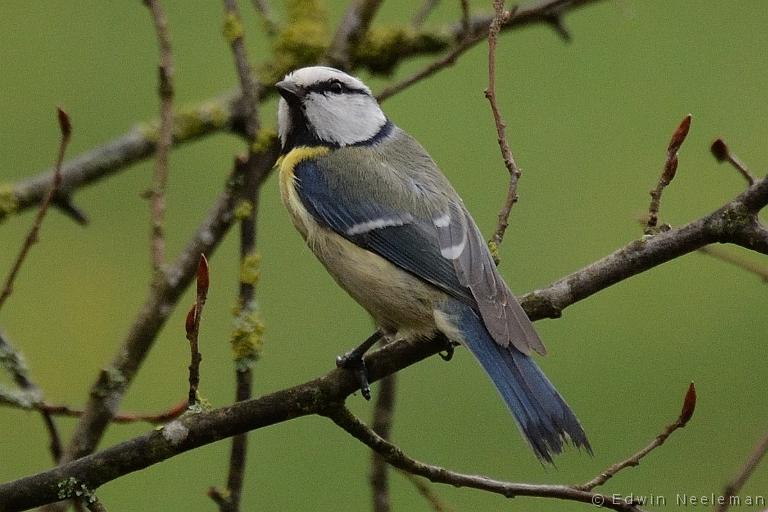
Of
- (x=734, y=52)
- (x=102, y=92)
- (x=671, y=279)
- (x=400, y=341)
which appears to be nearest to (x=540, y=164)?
(x=671, y=279)

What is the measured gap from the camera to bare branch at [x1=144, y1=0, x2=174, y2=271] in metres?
1.92

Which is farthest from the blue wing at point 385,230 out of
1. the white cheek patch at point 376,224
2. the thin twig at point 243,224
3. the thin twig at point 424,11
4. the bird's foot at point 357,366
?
the thin twig at point 424,11

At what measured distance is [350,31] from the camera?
2.32 meters

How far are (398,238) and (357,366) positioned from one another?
0.38 meters

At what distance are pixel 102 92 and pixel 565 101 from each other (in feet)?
4.90

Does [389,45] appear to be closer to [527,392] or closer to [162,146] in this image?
[162,146]

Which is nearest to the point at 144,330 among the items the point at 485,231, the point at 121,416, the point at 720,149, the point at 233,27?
the point at 121,416

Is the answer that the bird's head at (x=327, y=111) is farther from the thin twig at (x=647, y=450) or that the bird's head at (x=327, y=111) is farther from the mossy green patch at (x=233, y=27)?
the thin twig at (x=647, y=450)

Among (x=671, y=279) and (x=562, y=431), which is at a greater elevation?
(x=671, y=279)

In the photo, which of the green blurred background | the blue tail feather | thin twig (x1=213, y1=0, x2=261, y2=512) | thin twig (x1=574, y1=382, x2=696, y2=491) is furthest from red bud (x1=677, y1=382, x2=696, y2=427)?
the green blurred background

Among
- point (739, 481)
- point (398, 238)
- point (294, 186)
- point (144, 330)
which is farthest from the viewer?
point (294, 186)

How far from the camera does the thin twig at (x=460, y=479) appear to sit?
155cm

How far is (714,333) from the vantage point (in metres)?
3.42

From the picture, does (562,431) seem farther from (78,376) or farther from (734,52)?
(734,52)
